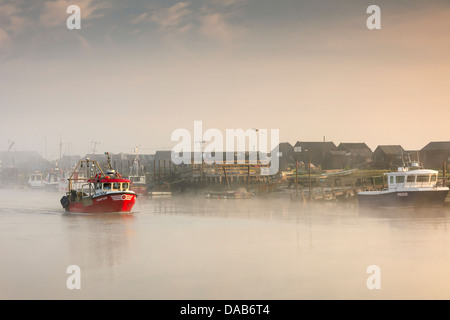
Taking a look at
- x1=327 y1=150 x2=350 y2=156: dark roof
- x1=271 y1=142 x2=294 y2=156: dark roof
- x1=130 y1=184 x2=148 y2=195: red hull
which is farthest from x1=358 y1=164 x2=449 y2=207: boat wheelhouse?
x1=271 y1=142 x2=294 y2=156: dark roof

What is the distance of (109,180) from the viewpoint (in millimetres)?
54344

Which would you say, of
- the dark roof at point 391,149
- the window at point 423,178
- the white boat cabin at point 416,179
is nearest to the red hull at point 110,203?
the white boat cabin at point 416,179

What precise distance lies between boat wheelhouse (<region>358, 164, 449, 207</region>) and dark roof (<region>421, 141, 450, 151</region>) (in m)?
63.9

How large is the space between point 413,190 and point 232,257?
97.5 feet

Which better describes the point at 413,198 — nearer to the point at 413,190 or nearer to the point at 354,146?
the point at 413,190

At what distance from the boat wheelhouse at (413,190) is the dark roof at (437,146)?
63.9m

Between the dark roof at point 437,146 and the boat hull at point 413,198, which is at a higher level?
the dark roof at point 437,146

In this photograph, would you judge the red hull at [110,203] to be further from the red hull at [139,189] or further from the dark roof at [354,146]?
the dark roof at [354,146]

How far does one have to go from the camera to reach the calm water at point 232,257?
838 inches

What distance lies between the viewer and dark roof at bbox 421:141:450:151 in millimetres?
114125
